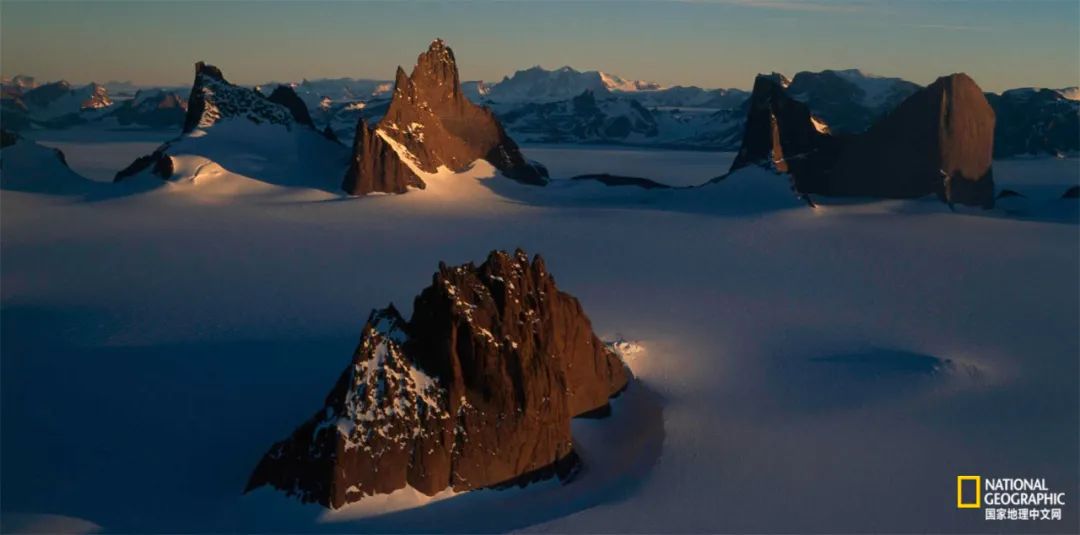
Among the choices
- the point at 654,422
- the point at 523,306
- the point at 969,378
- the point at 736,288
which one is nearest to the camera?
the point at 523,306

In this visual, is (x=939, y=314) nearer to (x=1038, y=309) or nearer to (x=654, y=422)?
(x=1038, y=309)

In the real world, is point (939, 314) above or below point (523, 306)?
below

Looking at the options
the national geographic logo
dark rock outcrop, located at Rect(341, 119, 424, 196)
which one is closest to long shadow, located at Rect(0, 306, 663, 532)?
the national geographic logo

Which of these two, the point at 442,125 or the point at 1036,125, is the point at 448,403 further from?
the point at 1036,125

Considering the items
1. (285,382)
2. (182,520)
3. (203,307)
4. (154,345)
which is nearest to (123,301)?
(203,307)

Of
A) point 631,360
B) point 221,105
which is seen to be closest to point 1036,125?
point 221,105

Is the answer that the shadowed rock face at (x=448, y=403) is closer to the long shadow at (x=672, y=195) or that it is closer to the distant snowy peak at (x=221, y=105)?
the long shadow at (x=672, y=195)
